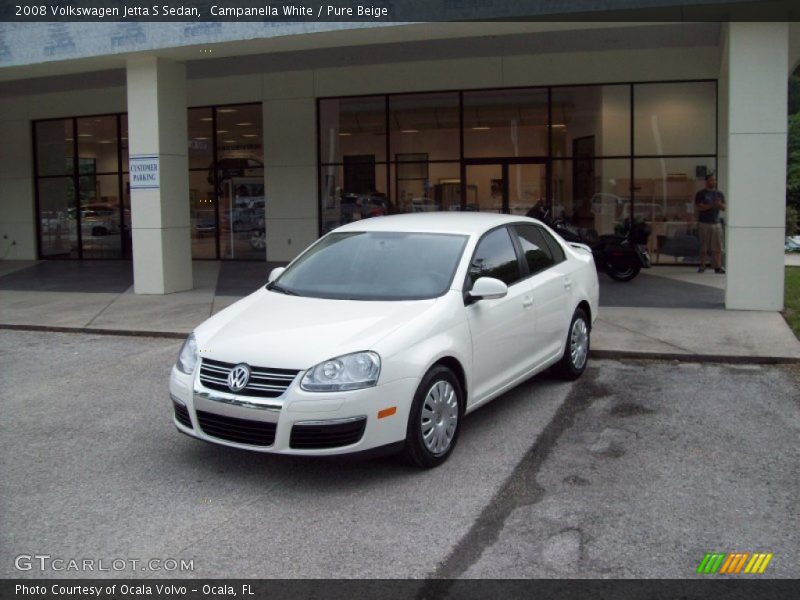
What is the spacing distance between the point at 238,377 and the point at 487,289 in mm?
1871

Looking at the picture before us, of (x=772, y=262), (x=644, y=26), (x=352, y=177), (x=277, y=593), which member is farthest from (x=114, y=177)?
(x=277, y=593)

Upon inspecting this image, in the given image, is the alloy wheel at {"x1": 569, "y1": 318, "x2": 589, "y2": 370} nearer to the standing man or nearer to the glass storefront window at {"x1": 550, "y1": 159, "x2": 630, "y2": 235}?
the standing man

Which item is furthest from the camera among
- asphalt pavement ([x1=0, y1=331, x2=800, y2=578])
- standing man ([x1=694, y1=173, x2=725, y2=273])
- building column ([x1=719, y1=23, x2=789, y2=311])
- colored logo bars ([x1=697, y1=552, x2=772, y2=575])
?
standing man ([x1=694, y1=173, x2=725, y2=273])

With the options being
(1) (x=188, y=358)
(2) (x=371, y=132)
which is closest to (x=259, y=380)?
(1) (x=188, y=358)

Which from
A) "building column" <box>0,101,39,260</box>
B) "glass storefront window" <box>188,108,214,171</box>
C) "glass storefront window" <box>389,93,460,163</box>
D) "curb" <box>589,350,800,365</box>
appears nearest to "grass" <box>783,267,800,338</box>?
"curb" <box>589,350,800,365</box>

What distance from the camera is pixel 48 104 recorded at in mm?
22359

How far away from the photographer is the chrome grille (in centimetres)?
530

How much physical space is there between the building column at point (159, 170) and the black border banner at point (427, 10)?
1.08m

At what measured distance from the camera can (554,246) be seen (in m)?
8.07

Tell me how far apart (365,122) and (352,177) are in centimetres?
127

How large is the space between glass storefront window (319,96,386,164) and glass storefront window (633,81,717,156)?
5.54 meters

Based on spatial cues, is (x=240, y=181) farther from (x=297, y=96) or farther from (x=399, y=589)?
(x=399, y=589)

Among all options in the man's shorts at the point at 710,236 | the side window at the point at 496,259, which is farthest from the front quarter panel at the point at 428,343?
the man's shorts at the point at 710,236

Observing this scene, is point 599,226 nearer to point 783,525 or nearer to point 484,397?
point 484,397
